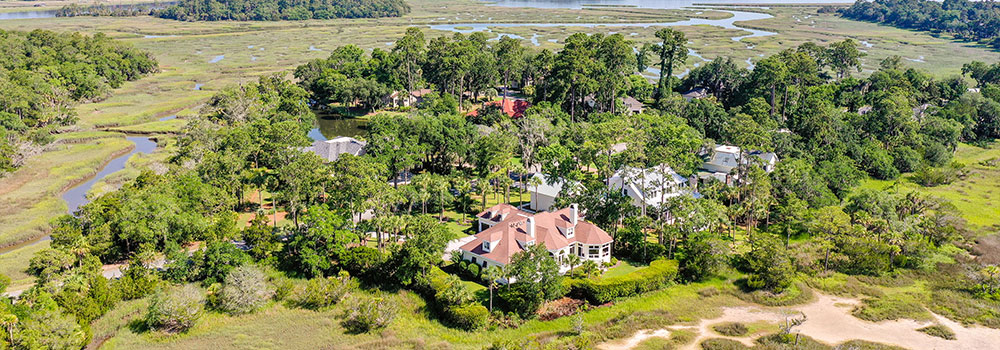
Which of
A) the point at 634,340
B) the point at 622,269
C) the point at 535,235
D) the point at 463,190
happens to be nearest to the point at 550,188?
Result: the point at 463,190

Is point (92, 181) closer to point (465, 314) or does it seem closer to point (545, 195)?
point (545, 195)

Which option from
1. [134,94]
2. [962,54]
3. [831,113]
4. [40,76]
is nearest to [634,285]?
[831,113]

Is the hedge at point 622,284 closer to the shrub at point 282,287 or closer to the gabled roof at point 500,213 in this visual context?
the gabled roof at point 500,213

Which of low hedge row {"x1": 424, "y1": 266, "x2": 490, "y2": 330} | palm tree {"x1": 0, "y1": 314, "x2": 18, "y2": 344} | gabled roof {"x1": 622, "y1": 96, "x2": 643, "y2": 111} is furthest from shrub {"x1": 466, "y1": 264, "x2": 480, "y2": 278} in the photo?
gabled roof {"x1": 622, "y1": 96, "x2": 643, "y2": 111}

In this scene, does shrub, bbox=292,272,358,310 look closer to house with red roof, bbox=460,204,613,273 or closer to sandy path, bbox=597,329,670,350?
house with red roof, bbox=460,204,613,273

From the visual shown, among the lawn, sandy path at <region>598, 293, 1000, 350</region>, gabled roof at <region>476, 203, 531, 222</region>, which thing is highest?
gabled roof at <region>476, 203, 531, 222</region>

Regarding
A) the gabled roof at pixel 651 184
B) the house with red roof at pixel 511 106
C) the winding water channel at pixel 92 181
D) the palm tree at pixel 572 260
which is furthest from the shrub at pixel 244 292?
the house with red roof at pixel 511 106
